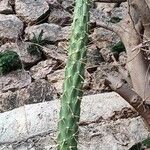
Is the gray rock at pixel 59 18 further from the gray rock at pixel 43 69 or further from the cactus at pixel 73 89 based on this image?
the cactus at pixel 73 89

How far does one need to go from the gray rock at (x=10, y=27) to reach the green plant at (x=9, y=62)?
468 mm

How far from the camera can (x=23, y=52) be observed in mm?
5945

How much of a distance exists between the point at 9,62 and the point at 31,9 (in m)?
1.24

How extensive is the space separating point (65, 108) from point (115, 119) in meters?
1.90

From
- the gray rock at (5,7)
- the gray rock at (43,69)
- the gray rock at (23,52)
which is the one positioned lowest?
the gray rock at (43,69)

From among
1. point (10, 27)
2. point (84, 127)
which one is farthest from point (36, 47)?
point (84, 127)

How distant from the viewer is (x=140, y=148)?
12.9ft

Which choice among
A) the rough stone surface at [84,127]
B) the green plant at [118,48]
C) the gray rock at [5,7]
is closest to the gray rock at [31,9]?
the gray rock at [5,7]

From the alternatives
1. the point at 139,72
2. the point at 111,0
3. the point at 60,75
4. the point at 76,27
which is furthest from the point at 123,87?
the point at 60,75

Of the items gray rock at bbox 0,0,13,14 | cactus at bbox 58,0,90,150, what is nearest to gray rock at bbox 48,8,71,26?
gray rock at bbox 0,0,13,14

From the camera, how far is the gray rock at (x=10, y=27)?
620 cm

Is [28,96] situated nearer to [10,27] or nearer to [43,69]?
[43,69]

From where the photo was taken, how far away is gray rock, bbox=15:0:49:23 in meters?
6.53

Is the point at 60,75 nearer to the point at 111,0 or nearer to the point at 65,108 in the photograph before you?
the point at 111,0
